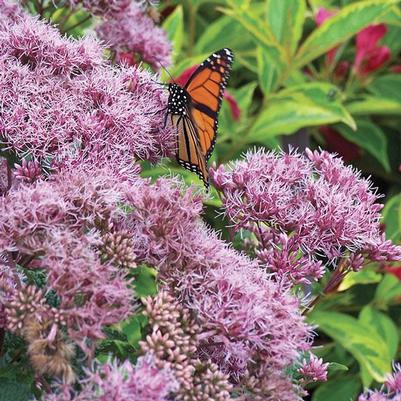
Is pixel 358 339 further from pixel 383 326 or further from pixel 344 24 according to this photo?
pixel 344 24

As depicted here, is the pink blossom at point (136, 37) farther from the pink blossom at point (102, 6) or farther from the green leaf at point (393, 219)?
the green leaf at point (393, 219)

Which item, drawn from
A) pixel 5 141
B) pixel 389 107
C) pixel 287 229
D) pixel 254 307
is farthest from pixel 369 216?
pixel 389 107

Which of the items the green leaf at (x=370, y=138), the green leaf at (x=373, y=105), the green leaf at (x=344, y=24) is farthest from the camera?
the green leaf at (x=370, y=138)

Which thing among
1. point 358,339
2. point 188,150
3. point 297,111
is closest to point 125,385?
point 188,150

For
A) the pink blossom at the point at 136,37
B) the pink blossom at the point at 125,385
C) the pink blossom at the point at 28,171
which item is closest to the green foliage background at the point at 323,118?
the pink blossom at the point at 136,37

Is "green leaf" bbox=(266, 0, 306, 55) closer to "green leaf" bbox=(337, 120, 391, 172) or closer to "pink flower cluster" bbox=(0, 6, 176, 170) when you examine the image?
"green leaf" bbox=(337, 120, 391, 172)

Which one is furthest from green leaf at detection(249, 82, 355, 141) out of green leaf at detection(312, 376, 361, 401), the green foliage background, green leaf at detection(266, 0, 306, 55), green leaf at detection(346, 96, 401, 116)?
green leaf at detection(312, 376, 361, 401)
